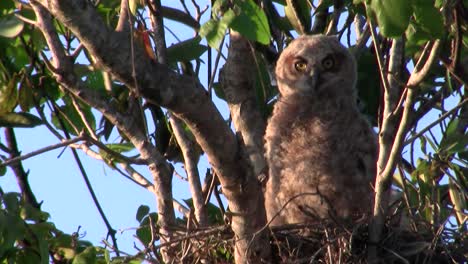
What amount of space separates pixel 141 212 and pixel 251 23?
1.87 metres

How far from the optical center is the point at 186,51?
14.6 feet

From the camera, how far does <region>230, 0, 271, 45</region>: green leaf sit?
10.2ft

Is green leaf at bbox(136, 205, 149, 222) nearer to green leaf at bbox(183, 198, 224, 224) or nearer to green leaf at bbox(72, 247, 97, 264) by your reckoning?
green leaf at bbox(183, 198, 224, 224)

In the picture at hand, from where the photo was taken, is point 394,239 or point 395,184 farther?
point 395,184

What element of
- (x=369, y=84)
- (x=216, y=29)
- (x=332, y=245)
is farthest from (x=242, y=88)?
(x=216, y=29)

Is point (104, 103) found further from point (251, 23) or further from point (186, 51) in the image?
point (186, 51)

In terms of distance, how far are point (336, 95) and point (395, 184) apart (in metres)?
0.63

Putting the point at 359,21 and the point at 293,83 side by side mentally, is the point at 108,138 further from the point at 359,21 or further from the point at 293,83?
the point at 359,21

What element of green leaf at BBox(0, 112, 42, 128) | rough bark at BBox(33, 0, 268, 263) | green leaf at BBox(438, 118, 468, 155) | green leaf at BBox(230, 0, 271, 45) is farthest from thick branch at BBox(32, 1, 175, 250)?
green leaf at BBox(438, 118, 468, 155)

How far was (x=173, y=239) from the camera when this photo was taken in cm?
419

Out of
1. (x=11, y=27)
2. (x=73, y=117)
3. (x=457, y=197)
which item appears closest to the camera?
(x=11, y=27)

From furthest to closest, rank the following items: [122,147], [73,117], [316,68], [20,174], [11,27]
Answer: [316,68] < [20,174] < [73,117] < [122,147] < [11,27]

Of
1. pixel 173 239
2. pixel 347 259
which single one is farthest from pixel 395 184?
pixel 173 239

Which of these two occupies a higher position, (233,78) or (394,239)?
(233,78)
